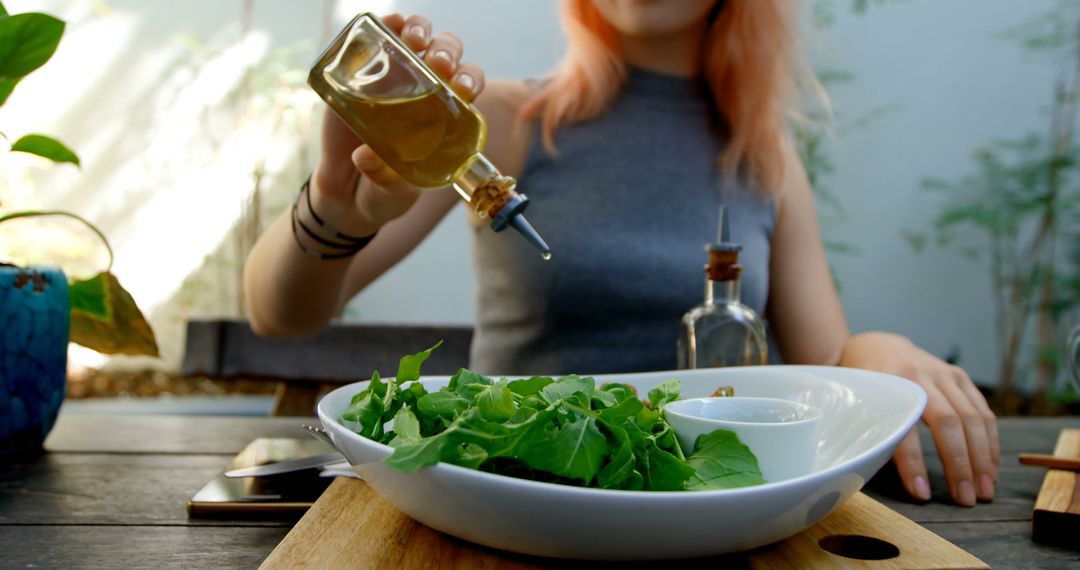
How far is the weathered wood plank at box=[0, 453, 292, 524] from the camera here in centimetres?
65

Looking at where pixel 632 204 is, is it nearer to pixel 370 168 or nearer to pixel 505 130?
pixel 505 130

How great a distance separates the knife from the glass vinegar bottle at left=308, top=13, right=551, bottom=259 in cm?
23

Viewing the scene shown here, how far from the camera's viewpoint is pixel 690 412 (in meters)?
0.60

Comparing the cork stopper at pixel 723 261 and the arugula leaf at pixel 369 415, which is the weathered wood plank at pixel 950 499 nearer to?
the cork stopper at pixel 723 261

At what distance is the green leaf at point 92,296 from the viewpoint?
836 millimetres

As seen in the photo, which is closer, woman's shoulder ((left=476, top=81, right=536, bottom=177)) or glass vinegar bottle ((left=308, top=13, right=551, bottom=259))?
glass vinegar bottle ((left=308, top=13, right=551, bottom=259))

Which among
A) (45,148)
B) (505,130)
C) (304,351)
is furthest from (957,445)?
(304,351)

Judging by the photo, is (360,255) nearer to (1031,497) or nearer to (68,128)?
(1031,497)

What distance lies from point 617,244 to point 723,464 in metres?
0.91

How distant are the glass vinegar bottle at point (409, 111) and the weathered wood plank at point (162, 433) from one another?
0.39m

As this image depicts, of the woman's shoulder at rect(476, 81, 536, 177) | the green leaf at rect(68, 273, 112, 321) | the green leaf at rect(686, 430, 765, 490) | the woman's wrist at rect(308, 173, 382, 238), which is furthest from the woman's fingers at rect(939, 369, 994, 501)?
the woman's shoulder at rect(476, 81, 536, 177)

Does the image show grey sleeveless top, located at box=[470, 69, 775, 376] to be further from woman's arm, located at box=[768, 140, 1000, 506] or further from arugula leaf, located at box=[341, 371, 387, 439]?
arugula leaf, located at box=[341, 371, 387, 439]

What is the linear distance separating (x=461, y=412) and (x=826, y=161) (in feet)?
10.4

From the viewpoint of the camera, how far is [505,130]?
1.49 metres
